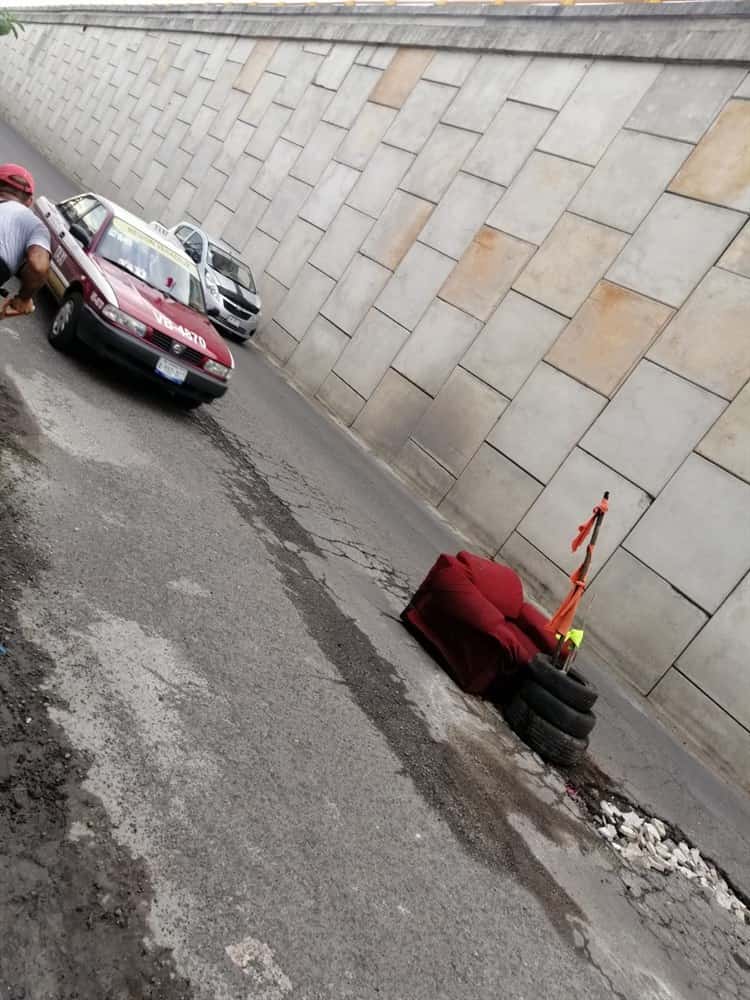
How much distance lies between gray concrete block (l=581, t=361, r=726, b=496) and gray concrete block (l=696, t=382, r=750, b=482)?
4.8 inches

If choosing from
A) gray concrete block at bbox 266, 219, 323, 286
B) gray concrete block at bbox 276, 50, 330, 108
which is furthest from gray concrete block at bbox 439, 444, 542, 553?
gray concrete block at bbox 276, 50, 330, 108

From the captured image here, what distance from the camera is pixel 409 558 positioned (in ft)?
29.1

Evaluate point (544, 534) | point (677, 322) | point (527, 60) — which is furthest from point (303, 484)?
point (527, 60)

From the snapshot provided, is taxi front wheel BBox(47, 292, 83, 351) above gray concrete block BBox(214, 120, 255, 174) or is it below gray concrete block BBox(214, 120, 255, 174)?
below

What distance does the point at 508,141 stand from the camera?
13.0 meters

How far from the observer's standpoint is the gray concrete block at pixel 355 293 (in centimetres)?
1462

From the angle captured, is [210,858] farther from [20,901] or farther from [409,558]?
[409,558]

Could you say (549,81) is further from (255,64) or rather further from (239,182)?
(255,64)

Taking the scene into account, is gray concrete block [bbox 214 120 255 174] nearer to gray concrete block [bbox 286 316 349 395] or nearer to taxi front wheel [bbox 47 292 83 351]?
gray concrete block [bbox 286 316 349 395]

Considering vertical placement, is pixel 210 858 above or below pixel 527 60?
below

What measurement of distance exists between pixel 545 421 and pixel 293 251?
28.8 feet

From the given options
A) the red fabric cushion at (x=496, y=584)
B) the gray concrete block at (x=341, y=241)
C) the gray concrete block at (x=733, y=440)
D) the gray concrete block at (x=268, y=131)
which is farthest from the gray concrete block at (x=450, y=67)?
the red fabric cushion at (x=496, y=584)

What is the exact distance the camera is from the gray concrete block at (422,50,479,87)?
47.5ft

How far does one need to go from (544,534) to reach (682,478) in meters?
2.08
